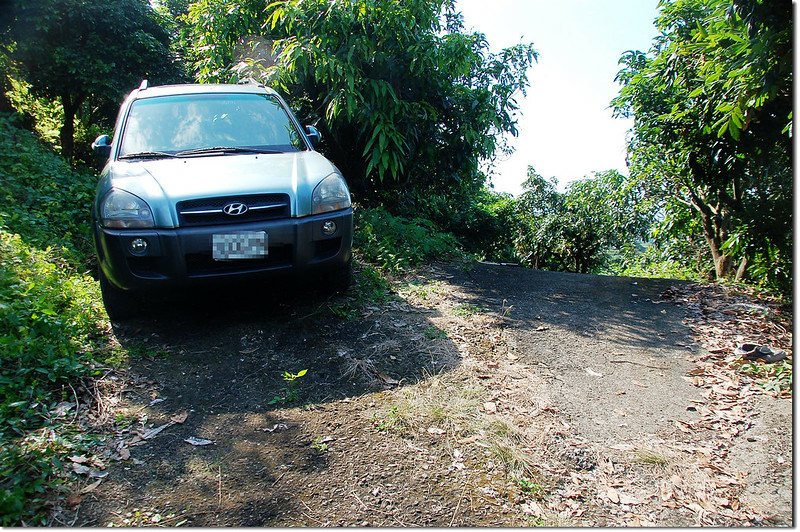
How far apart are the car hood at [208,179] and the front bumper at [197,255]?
11cm

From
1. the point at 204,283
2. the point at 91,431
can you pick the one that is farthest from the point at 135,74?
the point at 91,431

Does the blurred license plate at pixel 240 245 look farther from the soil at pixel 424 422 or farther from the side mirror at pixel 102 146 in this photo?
the side mirror at pixel 102 146

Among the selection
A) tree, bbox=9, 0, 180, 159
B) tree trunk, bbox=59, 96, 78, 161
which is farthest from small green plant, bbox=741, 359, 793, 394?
tree trunk, bbox=59, 96, 78, 161

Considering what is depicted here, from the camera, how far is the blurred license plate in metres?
3.54

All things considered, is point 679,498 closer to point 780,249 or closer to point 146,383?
point 146,383

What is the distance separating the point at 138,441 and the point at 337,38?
189 inches

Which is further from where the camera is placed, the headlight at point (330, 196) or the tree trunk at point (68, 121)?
the tree trunk at point (68, 121)

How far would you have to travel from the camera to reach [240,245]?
3578 millimetres

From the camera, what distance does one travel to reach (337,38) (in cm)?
614

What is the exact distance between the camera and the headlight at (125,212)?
3512mm

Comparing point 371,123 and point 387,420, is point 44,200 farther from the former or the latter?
point 387,420

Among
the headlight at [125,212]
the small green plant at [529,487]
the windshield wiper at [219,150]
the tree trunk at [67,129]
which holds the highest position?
the tree trunk at [67,129]

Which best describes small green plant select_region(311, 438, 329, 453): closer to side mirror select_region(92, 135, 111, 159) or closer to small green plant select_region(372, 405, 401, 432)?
small green plant select_region(372, 405, 401, 432)

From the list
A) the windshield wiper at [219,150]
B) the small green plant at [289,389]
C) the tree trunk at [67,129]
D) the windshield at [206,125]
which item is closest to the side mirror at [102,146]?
the windshield at [206,125]
